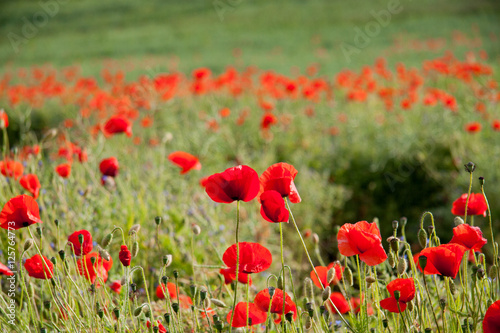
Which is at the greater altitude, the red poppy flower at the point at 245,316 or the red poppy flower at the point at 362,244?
the red poppy flower at the point at 362,244

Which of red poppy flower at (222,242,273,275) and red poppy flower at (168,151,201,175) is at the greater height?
red poppy flower at (168,151,201,175)

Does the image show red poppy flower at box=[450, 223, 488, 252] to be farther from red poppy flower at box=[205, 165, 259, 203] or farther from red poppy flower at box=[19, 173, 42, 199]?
red poppy flower at box=[19, 173, 42, 199]

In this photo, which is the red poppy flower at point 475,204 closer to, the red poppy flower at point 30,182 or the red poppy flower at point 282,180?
the red poppy flower at point 282,180

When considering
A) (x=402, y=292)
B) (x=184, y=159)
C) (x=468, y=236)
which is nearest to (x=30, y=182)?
(x=184, y=159)

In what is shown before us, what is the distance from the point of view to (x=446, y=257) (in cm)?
110

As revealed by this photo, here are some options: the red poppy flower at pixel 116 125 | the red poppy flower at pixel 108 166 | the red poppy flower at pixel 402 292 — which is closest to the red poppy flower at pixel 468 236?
the red poppy flower at pixel 402 292

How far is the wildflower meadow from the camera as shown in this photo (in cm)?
125

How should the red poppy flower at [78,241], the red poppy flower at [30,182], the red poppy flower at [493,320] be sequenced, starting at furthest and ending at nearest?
the red poppy flower at [30,182], the red poppy flower at [78,241], the red poppy flower at [493,320]

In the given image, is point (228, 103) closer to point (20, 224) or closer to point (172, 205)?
point (172, 205)

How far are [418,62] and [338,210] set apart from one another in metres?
7.99

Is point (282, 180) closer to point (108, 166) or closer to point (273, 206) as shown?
point (273, 206)

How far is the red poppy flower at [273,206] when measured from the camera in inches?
44.9

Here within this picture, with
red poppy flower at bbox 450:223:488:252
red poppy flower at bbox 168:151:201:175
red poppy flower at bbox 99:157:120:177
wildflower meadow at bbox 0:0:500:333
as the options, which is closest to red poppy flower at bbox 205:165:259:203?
wildflower meadow at bbox 0:0:500:333

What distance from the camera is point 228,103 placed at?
6.00m
